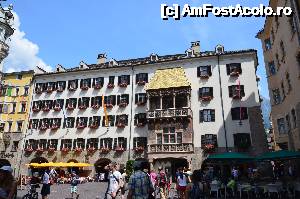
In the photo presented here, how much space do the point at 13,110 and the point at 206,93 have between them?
32.4m

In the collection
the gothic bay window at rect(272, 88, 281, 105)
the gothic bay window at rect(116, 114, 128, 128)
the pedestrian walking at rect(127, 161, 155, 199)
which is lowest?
the pedestrian walking at rect(127, 161, 155, 199)

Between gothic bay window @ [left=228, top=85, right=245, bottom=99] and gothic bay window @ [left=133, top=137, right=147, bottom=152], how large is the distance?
1328 cm

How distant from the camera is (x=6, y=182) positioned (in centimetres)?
600

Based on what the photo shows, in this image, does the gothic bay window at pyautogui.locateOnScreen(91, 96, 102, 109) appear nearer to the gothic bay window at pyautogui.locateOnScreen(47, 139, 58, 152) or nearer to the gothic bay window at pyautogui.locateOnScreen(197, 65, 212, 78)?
the gothic bay window at pyautogui.locateOnScreen(47, 139, 58, 152)

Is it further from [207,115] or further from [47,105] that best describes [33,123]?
[207,115]

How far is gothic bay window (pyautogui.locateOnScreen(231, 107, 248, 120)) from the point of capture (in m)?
35.1

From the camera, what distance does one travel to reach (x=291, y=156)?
61.9 feet

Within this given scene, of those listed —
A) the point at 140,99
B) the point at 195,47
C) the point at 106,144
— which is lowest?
the point at 106,144

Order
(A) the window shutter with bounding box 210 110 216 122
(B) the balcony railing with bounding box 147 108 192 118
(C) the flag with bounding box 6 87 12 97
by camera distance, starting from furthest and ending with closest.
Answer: (C) the flag with bounding box 6 87 12 97, (B) the balcony railing with bounding box 147 108 192 118, (A) the window shutter with bounding box 210 110 216 122

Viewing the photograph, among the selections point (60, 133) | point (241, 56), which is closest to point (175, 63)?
point (241, 56)

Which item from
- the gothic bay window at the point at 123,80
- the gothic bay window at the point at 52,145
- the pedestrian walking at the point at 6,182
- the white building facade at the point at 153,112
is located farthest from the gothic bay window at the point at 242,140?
the pedestrian walking at the point at 6,182

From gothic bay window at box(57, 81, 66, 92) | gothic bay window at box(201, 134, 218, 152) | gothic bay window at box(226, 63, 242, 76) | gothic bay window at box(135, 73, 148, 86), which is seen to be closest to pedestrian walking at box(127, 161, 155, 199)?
gothic bay window at box(201, 134, 218, 152)

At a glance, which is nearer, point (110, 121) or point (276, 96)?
point (276, 96)

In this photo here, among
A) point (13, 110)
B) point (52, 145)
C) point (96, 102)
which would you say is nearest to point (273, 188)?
point (96, 102)
